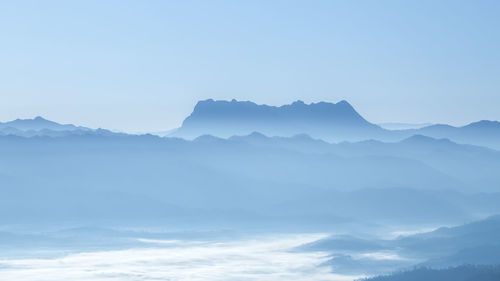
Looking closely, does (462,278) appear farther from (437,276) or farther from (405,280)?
(405,280)

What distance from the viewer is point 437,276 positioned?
187 metres

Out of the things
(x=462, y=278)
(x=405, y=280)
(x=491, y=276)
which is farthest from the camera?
(x=405, y=280)

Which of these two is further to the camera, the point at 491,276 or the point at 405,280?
the point at 405,280

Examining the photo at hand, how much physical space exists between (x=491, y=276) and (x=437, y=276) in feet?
63.8

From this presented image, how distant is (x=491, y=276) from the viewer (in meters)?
170

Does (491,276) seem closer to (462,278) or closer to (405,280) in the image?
(462,278)

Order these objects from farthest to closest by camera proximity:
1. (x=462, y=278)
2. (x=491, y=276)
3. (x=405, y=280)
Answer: (x=405, y=280) < (x=462, y=278) < (x=491, y=276)

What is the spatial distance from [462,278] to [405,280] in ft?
63.8

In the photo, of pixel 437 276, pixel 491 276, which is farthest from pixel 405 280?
pixel 491 276

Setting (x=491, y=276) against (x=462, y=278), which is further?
(x=462, y=278)

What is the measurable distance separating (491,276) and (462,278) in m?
13.0

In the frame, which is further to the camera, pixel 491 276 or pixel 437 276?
pixel 437 276

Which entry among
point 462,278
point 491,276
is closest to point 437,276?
point 462,278

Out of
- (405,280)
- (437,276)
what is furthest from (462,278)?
(405,280)
